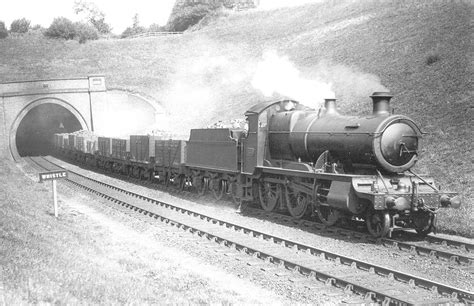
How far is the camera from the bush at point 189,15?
223ft

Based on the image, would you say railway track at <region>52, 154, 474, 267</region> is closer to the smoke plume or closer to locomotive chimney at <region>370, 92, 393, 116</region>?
locomotive chimney at <region>370, 92, 393, 116</region>

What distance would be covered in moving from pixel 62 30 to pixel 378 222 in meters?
56.2

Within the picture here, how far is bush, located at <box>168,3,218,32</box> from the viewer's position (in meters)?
67.9

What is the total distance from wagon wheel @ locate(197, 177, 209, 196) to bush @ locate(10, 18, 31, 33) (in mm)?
54501

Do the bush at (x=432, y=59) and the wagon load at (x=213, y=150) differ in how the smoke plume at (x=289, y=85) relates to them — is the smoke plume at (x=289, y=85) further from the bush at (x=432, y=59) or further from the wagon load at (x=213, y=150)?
the bush at (x=432, y=59)

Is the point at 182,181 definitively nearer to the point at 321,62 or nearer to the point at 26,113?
the point at 321,62

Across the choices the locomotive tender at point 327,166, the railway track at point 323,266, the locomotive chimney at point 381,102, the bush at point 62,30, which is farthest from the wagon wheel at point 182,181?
the bush at point 62,30

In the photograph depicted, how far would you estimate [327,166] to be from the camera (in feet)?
37.9

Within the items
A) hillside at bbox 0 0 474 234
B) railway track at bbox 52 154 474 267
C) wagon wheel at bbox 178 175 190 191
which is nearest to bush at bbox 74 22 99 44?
hillside at bbox 0 0 474 234

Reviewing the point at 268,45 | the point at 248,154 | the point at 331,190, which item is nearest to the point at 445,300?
the point at 331,190

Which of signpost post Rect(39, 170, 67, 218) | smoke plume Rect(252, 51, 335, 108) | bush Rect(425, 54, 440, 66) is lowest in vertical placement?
signpost post Rect(39, 170, 67, 218)

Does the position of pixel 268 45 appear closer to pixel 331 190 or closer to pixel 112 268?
pixel 331 190

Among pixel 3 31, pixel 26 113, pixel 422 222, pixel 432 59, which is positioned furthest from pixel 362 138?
pixel 3 31

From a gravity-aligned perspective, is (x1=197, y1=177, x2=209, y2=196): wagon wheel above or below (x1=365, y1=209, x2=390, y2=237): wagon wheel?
below
